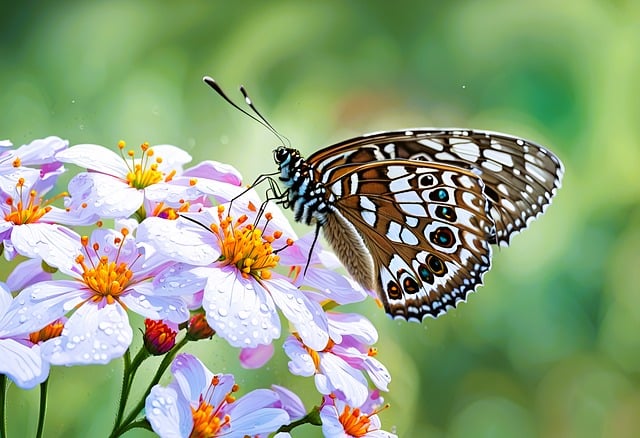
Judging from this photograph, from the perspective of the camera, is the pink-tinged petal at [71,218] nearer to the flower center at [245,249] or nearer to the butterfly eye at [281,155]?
the flower center at [245,249]

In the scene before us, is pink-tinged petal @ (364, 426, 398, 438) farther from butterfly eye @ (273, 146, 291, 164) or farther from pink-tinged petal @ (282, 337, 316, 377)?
butterfly eye @ (273, 146, 291, 164)

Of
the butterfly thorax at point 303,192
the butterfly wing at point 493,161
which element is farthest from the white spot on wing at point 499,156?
the butterfly thorax at point 303,192

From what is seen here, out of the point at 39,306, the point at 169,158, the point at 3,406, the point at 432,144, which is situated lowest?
the point at 3,406

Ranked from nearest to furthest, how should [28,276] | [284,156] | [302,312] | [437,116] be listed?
[302,312], [28,276], [284,156], [437,116]

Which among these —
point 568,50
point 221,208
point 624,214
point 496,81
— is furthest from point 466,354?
point 221,208

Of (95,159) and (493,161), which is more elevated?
(493,161)

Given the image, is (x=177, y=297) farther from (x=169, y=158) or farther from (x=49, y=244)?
(x=169, y=158)

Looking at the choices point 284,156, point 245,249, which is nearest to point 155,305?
point 245,249
